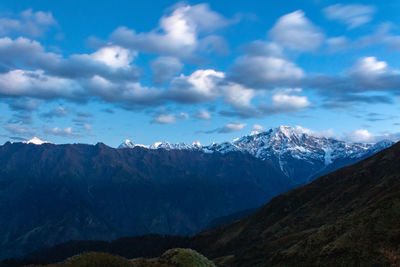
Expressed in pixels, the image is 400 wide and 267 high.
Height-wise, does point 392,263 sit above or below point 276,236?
above

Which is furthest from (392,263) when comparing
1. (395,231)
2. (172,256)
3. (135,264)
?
(135,264)

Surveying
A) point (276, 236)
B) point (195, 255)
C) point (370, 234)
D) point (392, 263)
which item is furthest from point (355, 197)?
point (195, 255)

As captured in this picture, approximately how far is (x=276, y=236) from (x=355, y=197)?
53094 millimetres

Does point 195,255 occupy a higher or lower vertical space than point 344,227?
higher

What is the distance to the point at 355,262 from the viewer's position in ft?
212

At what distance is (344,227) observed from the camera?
85750 mm

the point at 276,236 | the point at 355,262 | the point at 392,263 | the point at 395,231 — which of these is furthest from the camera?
the point at 276,236

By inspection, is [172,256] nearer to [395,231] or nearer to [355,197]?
[395,231]

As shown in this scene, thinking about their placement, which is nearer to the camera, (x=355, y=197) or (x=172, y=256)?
(x=172, y=256)

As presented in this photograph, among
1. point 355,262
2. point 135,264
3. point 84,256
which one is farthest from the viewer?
point 355,262

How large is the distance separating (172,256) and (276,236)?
163 meters

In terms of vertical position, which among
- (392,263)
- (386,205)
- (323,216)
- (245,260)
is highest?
(386,205)

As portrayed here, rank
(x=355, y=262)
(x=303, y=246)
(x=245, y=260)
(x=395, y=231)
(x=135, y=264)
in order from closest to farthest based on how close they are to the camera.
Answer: (x=135, y=264), (x=355, y=262), (x=395, y=231), (x=303, y=246), (x=245, y=260)

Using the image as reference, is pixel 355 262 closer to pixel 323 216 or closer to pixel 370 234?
pixel 370 234
